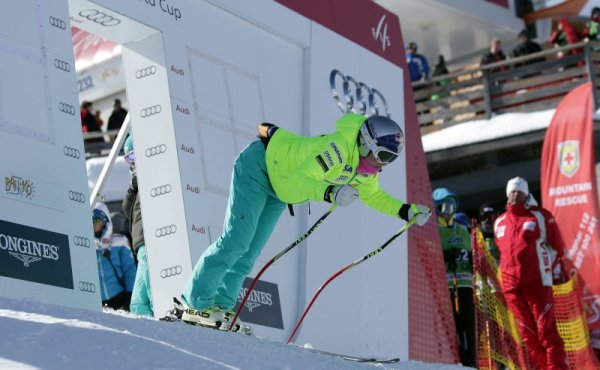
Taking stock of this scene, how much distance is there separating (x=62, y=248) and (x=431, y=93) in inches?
562

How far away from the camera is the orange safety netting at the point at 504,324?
37.2 ft

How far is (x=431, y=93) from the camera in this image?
20.7 meters

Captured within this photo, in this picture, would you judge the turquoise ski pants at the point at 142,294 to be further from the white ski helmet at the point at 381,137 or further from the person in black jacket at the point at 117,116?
the person in black jacket at the point at 117,116

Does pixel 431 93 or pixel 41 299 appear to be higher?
pixel 431 93

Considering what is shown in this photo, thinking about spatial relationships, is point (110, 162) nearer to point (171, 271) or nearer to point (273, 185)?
point (171, 271)

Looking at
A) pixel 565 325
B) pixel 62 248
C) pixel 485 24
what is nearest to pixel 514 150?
pixel 485 24

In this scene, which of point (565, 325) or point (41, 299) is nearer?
point (41, 299)

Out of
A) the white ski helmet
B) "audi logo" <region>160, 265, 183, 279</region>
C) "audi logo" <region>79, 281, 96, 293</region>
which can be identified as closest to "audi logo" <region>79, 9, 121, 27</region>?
"audi logo" <region>160, 265, 183, 279</region>

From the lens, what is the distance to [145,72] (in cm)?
868

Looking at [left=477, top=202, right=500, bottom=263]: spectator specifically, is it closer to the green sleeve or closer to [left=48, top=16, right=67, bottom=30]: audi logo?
the green sleeve

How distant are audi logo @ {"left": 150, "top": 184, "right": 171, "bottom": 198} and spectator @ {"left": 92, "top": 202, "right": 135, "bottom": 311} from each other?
7.17 ft

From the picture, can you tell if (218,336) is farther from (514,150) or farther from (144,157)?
(514,150)

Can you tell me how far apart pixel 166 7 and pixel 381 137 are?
2.45m

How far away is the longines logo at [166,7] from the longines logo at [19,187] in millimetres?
2098
